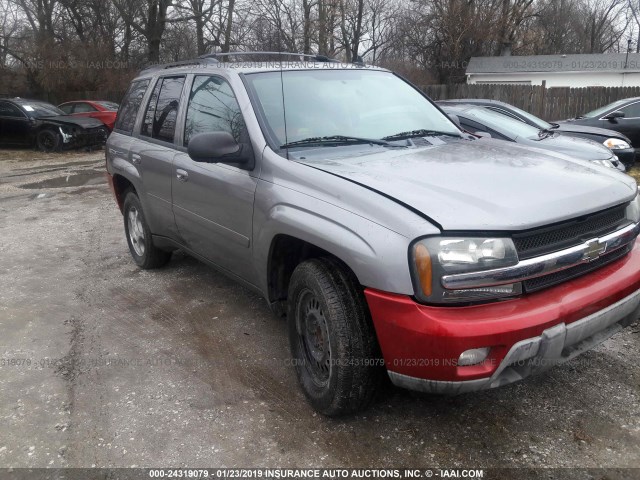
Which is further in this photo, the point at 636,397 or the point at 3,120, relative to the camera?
the point at 3,120

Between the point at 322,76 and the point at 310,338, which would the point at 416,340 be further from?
the point at 322,76

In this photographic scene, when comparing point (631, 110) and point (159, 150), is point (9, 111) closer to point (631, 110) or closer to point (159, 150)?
point (159, 150)

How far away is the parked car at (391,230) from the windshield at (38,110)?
1436cm

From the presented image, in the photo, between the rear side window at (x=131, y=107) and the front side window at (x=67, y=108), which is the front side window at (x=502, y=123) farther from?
the front side window at (x=67, y=108)

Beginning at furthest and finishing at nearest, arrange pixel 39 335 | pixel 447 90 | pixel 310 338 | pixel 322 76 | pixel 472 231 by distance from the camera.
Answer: pixel 447 90, pixel 39 335, pixel 322 76, pixel 310 338, pixel 472 231

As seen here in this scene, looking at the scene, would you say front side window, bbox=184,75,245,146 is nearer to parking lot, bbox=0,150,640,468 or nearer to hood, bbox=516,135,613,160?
parking lot, bbox=0,150,640,468

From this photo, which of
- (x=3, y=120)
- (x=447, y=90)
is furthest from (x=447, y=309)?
(x=447, y=90)

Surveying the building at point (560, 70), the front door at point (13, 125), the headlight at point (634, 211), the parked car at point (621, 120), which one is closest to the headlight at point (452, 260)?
the headlight at point (634, 211)

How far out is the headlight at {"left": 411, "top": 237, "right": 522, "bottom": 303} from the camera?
2381 mm

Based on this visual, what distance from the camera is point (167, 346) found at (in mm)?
3992

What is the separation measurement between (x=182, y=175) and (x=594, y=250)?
2.80 metres

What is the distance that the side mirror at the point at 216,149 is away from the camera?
3217 mm

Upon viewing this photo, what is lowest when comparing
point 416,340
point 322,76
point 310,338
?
point 310,338

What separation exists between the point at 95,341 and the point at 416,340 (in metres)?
2.67
